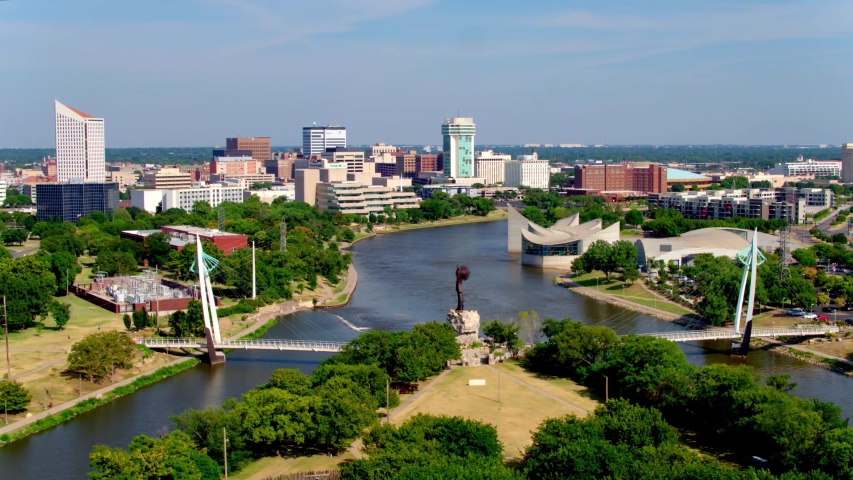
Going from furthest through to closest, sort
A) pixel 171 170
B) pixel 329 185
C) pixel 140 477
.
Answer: pixel 171 170 → pixel 329 185 → pixel 140 477

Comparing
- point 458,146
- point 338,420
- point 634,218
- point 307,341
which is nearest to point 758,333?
point 307,341

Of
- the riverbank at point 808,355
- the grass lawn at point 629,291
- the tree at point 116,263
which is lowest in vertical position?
the riverbank at point 808,355

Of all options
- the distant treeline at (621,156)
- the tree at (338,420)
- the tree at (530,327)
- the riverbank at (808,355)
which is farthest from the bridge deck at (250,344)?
the distant treeline at (621,156)

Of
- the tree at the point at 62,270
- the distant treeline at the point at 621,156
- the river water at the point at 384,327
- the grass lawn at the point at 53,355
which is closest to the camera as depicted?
the river water at the point at 384,327

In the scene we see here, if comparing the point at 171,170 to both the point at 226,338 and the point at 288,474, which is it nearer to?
the point at 226,338

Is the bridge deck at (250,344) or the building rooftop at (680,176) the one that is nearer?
the bridge deck at (250,344)

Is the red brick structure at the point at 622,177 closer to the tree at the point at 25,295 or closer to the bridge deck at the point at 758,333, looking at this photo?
the bridge deck at the point at 758,333

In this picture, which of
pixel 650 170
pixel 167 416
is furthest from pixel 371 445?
pixel 650 170
